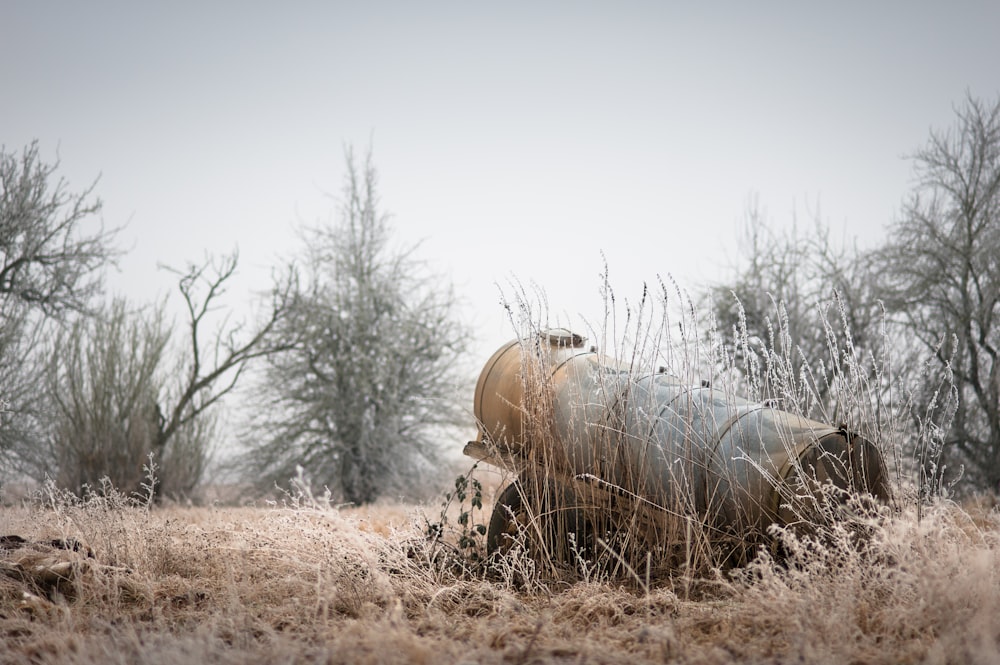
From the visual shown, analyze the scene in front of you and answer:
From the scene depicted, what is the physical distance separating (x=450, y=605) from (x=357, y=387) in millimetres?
10786

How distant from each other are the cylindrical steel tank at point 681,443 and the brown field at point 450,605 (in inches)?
14.1

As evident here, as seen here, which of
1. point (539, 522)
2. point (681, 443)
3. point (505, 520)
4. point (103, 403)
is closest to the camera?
point (681, 443)

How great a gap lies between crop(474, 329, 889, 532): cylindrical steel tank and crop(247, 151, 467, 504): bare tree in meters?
9.62

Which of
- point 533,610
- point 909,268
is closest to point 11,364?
point 533,610

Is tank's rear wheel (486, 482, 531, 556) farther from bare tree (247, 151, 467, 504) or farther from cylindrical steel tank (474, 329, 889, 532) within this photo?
bare tree (247, 151, 467, 504)

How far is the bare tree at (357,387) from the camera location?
14172 mm

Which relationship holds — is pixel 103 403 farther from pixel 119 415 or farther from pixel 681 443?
pixel 681 443

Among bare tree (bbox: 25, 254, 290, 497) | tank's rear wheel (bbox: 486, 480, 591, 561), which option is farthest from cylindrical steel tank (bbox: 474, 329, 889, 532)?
bare tree (bbox: 25, 254, 290, 497)

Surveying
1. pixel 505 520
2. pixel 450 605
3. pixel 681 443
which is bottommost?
pixel 450 605

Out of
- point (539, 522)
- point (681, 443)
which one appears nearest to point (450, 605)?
point (539, 522)

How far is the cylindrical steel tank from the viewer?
13.0 ft

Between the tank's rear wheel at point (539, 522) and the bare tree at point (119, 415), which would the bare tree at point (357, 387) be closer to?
the bare tree at point (119, 415)

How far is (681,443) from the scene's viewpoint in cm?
428

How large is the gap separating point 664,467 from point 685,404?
374 millimetres
